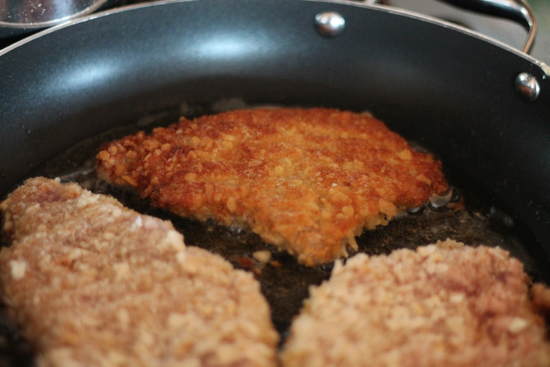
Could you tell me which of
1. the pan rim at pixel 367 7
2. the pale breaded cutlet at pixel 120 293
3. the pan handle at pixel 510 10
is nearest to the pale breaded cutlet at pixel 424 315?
the pale breaded cutlet at pixel 120 293

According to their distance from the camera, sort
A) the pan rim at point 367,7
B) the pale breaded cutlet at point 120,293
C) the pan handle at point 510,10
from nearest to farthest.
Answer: the pale breaded cutlet at point 120,293, the pan rim at point 367,7, the pan handle at point 510,10

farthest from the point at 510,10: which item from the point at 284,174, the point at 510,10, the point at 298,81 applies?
the point at 284,174

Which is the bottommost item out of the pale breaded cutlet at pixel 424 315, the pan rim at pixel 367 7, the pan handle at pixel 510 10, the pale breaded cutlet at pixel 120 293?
the pale breaded cutlet at pixel 120 293

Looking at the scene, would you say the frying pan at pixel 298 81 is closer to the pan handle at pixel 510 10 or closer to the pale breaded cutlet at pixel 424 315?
the pan handle at pixel 510 10

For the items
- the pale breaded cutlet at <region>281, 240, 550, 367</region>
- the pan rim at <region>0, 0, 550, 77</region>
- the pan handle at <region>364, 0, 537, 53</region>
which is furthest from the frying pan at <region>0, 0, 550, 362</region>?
the pale breaded cutlet at <region>281, 240, 550, 367</region>

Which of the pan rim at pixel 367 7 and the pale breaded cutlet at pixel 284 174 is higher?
the pan rim at pixel 367 7

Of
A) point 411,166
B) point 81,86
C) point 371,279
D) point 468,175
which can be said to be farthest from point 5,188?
point 468,175
